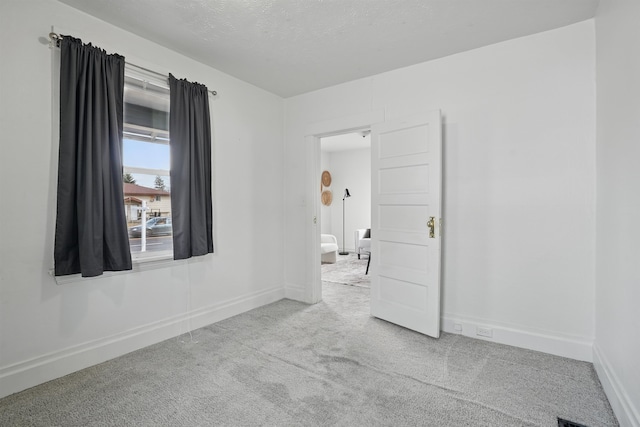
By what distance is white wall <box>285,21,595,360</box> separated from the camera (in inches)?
90.7

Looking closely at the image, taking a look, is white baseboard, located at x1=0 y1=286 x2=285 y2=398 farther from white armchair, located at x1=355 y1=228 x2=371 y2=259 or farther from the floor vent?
white armchair, located at x1=355 y1=228 x2=371 y2=259

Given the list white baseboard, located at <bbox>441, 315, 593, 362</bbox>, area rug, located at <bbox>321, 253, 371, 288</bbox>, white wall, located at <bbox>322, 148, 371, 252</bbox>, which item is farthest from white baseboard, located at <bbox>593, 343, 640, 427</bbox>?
white wall, located at <bbox>322, 148, 371, 252</bbox>

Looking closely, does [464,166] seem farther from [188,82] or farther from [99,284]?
[99,284]

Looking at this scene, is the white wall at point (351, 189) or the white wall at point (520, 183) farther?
the white wall at point (351, 189)

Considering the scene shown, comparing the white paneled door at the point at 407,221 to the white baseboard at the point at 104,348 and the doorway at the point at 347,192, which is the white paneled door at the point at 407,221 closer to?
the white baseboard at the point at 104,348

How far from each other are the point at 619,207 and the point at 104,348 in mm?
3534

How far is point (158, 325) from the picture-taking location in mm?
2621

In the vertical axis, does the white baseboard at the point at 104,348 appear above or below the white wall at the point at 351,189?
below

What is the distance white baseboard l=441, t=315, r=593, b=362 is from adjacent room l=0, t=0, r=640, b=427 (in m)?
0.01

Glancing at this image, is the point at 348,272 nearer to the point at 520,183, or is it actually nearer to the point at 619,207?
the point at 520,183

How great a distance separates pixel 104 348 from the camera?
2.29m

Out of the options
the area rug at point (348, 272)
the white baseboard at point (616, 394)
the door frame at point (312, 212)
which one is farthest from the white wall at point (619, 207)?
the area rug at point (348, 272)

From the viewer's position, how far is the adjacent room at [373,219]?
5.93 ft

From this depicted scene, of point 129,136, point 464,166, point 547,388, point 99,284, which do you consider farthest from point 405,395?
point 129,136
